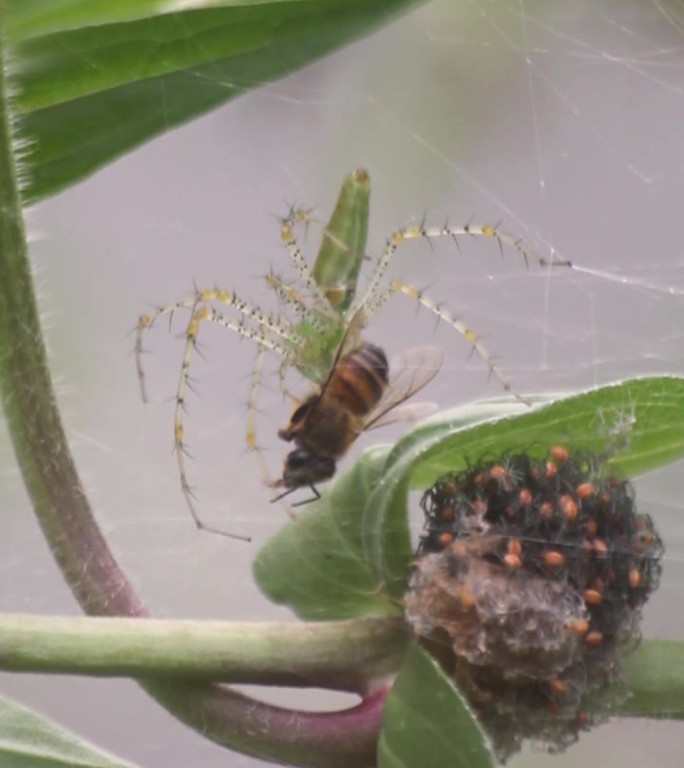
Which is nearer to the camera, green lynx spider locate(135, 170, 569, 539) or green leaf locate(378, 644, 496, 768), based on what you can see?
green leaf locate(378, 644, 496, 768)

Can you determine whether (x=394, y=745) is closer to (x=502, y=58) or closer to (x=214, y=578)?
(x=214, y=578)

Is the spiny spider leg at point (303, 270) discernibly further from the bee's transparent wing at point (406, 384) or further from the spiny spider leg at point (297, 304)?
the bee's transparent wing at point (406, 384)

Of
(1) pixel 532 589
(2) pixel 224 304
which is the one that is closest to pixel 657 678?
(1) pixel 532 589

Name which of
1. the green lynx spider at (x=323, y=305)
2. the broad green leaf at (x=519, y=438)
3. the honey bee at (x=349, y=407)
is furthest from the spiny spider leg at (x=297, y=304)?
the broad green leaf at (x=519, y=438)

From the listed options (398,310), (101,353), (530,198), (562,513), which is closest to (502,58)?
(530,198)

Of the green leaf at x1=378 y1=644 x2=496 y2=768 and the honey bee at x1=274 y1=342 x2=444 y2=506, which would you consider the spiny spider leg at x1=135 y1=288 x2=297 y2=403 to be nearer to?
the honey bee at x1=274 y1=342 x2=444 y2=506

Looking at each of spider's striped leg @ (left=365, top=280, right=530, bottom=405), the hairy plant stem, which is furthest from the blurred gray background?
the hairy plant stem

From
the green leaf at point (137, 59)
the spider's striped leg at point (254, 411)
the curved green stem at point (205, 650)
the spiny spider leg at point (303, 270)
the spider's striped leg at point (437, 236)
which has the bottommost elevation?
the spider's striped leg at point (254, 411)

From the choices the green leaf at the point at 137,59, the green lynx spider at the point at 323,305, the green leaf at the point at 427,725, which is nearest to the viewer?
the green leaf at the point at 427,725
